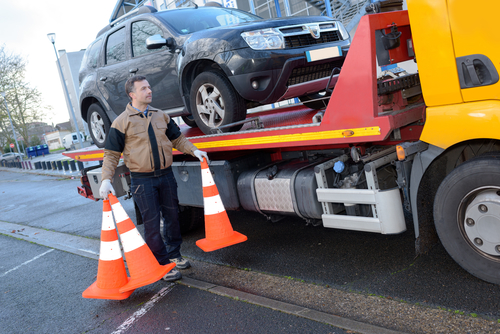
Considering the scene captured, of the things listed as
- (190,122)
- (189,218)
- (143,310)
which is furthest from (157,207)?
(190,122)

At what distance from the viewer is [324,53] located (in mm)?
4344

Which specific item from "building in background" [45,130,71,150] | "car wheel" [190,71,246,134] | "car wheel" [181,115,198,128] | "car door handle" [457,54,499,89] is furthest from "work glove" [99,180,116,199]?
"building in background" [45,130,71,150]

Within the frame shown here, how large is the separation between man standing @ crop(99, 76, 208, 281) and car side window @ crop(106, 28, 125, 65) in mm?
1996

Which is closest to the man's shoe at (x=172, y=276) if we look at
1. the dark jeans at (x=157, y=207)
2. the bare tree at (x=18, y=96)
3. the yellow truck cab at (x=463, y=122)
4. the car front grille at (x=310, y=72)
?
the dark jeans at (x=157, y=207)

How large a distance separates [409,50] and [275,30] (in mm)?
1406

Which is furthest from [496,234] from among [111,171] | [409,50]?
[111,171]

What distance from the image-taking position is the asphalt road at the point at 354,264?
9.64 ft

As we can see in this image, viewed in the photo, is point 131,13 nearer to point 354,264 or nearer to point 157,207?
point 157,207

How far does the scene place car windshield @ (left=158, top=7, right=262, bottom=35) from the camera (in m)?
5.20

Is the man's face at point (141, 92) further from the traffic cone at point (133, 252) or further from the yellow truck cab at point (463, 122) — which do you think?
the yellow truck cab at point (463, 122)

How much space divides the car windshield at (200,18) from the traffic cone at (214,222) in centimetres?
197

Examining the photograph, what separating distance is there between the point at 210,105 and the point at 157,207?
1.25 meters

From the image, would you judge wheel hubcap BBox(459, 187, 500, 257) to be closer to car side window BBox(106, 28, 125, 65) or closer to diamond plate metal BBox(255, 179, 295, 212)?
diamond plate metal BBox(255, 179, 295, 212)

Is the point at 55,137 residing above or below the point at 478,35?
above
